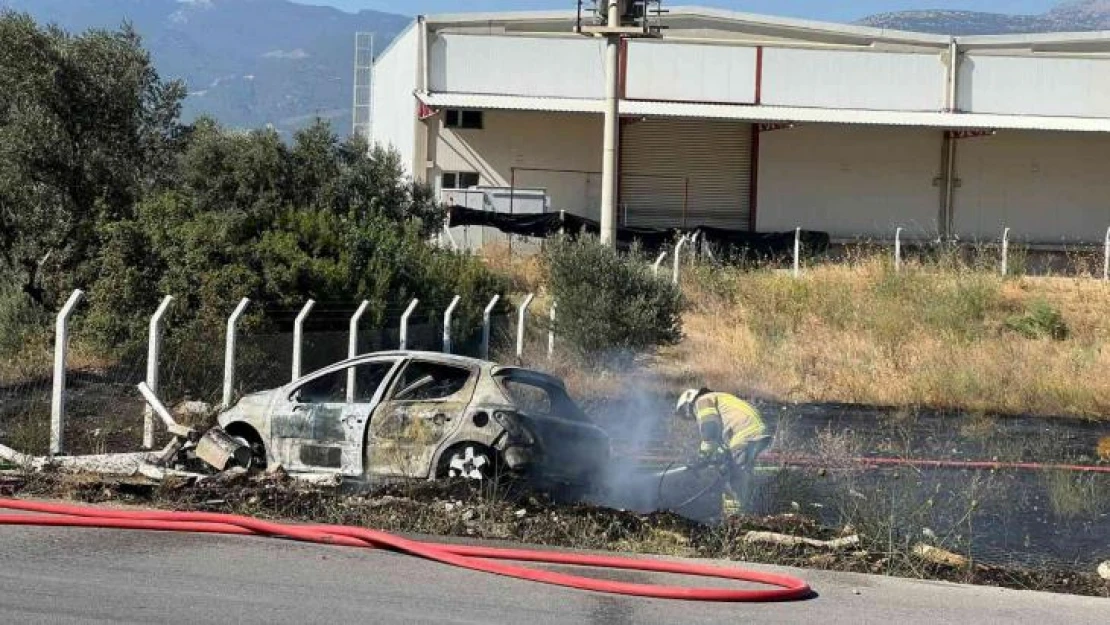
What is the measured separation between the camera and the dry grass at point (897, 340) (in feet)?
65.4

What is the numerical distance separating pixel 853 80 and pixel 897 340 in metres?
18.3

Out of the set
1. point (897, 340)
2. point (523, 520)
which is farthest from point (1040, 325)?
point (523, 520)

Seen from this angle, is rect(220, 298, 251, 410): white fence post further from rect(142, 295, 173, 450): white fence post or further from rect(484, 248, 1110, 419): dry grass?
rect(484, 248, 1110, 419): dry grass

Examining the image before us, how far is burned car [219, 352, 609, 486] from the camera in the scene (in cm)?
1077

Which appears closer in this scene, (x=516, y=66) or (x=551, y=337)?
(x=551, y=337)

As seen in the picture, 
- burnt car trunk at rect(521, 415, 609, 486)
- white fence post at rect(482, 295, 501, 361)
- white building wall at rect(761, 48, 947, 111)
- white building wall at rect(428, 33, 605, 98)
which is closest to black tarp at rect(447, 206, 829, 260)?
white building wall at rect(428, 33, 605, 98)

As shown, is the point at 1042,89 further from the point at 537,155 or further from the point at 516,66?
the point at 516,66

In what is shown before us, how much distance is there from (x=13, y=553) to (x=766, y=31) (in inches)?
1570

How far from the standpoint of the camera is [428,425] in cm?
1107

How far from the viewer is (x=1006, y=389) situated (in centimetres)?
2005

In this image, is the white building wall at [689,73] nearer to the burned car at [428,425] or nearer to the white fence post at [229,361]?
the white fence post at [229,361]

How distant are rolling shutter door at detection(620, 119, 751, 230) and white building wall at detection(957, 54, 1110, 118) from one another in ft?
24.2

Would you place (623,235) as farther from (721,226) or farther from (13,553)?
(13,553)

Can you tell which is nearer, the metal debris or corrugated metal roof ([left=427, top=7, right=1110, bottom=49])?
the metal debris
